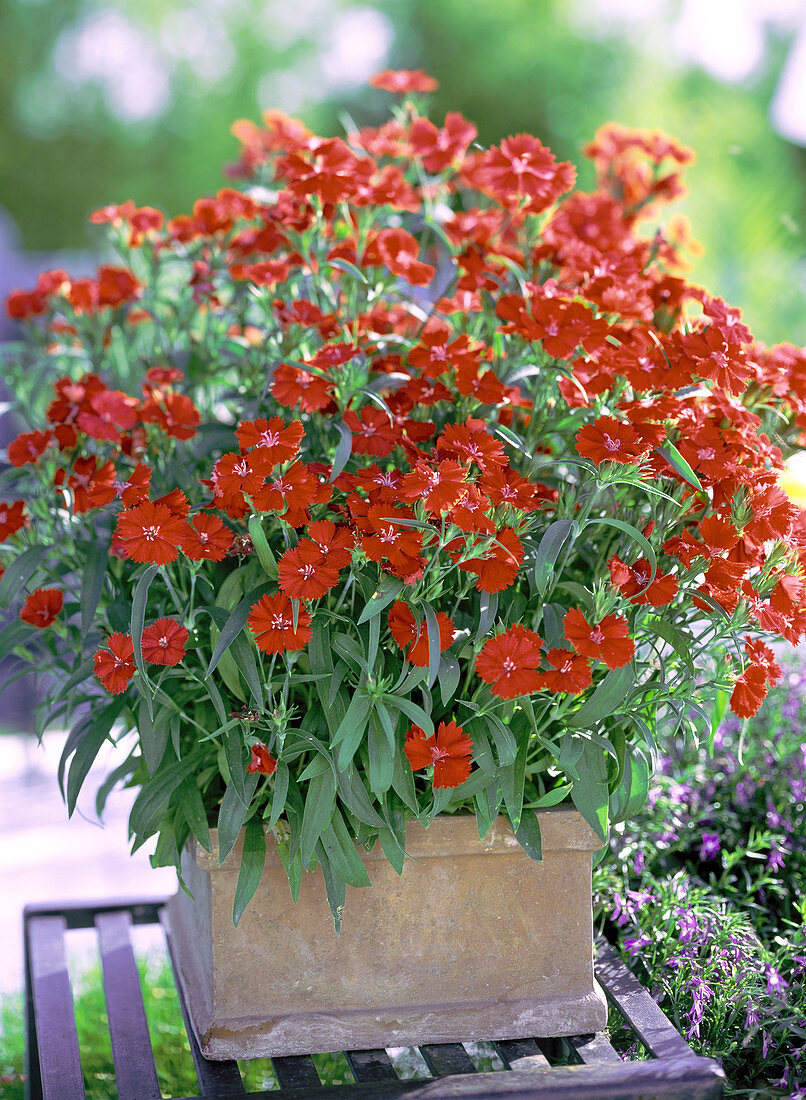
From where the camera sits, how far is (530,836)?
3.48ft

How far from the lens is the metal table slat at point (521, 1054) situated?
41.4 inches

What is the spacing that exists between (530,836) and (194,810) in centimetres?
32

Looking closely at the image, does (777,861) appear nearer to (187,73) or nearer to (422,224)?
(422,224)

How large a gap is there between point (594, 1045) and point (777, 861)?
0.36 m

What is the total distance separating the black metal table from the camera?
0.94 m

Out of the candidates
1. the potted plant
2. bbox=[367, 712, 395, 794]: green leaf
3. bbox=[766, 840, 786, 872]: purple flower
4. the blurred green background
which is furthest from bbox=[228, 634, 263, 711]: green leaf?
the blurred green background

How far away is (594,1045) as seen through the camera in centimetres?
111

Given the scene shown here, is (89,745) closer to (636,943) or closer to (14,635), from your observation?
(14,635)

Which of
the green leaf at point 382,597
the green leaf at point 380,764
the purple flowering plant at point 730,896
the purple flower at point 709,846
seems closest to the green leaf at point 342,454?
the green leaf at point 382,597

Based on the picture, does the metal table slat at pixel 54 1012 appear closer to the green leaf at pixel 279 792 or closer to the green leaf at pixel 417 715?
the green leaf at pixel 279 792

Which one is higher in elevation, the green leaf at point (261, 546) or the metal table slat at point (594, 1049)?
the green leaf at point (261, 546)

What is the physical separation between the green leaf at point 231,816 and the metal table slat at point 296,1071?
223 millimetres

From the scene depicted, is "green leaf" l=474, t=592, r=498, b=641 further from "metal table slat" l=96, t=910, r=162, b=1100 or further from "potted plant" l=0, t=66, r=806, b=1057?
"metal table slat" l=96, t=910, r=162, b=1100

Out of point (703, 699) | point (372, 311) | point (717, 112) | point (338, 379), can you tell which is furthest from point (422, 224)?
point (717, 112)
